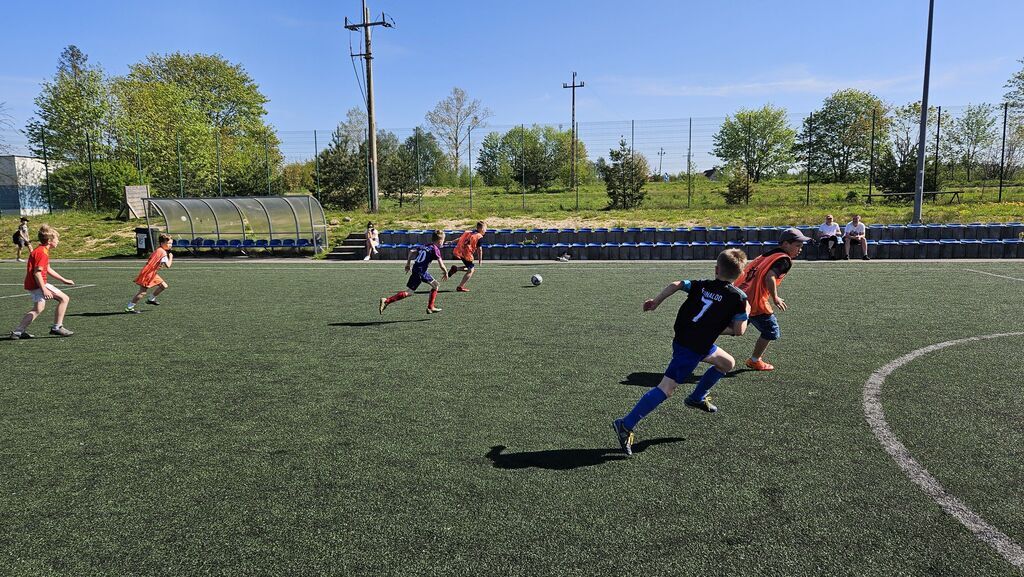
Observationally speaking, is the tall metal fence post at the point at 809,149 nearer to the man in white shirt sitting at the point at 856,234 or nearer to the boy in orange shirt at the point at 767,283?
the man in white shirt sitting at the point at 856,234

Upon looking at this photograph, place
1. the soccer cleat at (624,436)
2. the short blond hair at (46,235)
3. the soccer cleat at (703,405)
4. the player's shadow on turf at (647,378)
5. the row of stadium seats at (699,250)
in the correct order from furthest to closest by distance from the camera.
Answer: the row of stadium seats at (699,250)
the short blond hair at (46,235)
the player's shadow on turf at (647,378)
the soccer cleat at (703,405)
the soccer cleat at (624,436)

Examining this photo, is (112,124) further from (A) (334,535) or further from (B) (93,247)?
(A) (334,535)

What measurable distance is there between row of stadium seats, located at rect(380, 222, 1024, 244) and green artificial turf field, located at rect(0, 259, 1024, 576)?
13.6m

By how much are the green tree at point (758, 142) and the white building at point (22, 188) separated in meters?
41.9

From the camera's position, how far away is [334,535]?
3.55m

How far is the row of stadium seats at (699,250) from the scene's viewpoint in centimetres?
2022

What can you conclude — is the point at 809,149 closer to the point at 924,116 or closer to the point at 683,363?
the point at 924,116

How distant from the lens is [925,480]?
13.5 ft

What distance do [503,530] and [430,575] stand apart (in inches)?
22.2

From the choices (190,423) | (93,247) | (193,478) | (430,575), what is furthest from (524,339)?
(93,247)

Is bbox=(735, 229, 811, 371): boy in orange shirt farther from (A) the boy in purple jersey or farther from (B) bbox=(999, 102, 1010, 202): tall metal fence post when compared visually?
(B) bbox=(999, 102, 1010, 202): tall metal fence post

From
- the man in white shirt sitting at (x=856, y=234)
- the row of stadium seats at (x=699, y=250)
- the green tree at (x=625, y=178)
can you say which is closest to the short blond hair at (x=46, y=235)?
the row of stadium seats at (x=699, y=250)

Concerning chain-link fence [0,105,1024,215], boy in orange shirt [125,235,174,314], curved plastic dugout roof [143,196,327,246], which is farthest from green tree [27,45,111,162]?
boy in orange shirt [125,235,174,314]

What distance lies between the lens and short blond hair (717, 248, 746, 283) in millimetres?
4461
